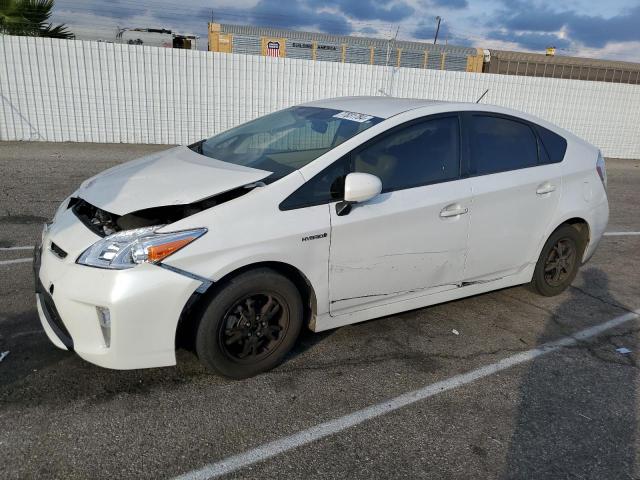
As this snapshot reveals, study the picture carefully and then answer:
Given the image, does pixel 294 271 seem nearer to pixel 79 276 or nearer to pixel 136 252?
pixel 136 252

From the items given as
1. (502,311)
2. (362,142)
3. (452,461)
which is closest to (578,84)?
(502,311)

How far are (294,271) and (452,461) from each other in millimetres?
1376

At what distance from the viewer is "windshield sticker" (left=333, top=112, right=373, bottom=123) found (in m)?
3.83

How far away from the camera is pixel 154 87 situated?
12.5m

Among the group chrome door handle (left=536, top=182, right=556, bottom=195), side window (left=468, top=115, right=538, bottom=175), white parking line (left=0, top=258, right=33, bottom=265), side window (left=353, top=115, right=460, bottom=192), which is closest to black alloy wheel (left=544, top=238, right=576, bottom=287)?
chrome door handle (left=536, top=182, right=556, bottom=195)

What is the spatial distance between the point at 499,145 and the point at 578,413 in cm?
207

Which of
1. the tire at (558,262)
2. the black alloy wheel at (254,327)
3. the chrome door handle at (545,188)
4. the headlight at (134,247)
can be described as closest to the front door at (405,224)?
the black alloy wheel at (254,327)

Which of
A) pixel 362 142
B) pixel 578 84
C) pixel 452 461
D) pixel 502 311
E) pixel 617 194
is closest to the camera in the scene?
pixel 452 461

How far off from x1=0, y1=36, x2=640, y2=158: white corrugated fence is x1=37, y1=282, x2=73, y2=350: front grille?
33.0ft

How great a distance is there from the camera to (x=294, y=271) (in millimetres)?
3316

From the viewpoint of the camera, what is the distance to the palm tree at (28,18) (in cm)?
1285

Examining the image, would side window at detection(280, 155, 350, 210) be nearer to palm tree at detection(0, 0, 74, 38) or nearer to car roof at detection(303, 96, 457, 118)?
car roof at detection(303, 96, 457, 118)

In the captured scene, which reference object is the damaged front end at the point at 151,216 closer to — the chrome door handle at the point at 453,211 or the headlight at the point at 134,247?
the headlight at the point at 134,247

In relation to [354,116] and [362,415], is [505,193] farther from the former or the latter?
[362,415]
